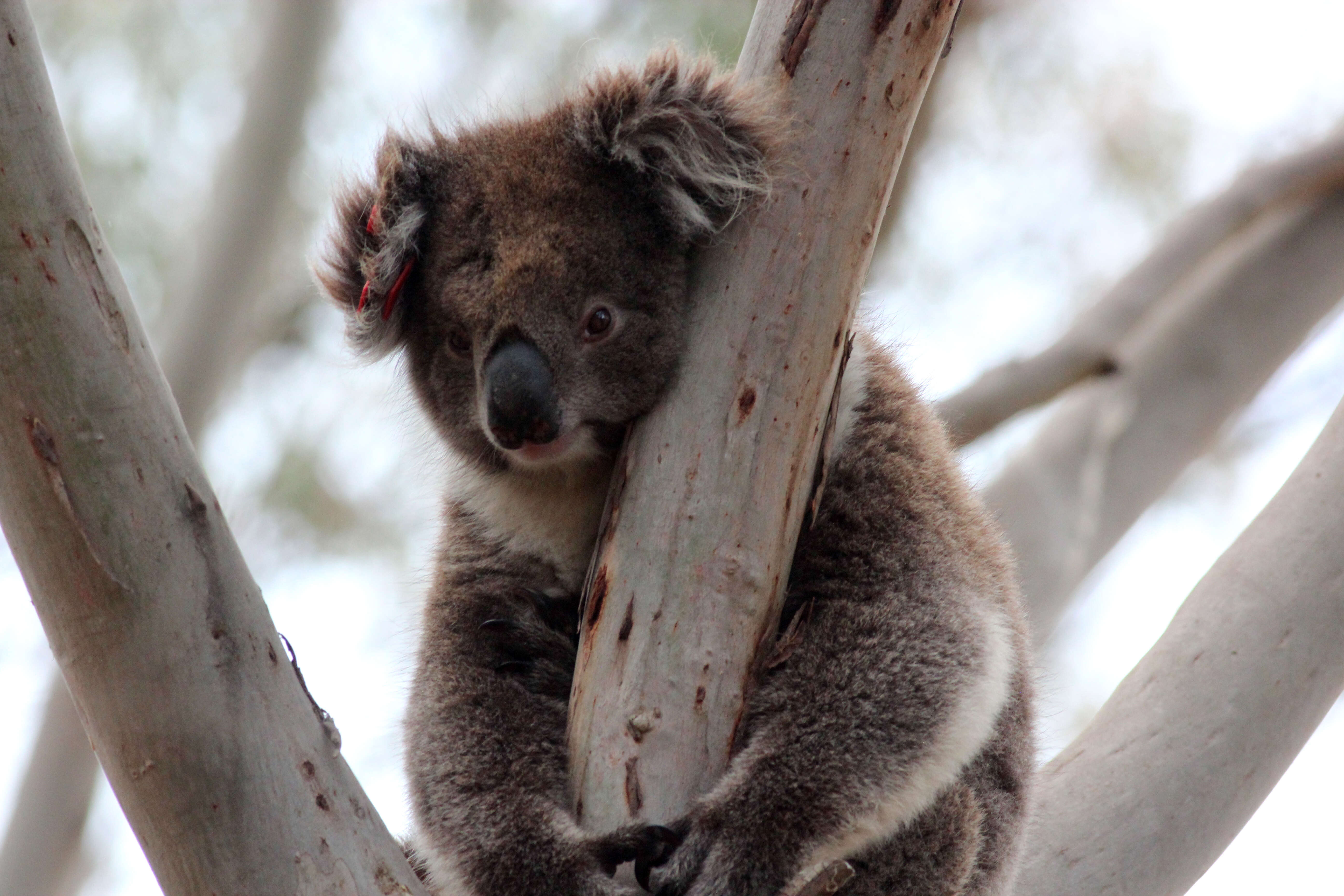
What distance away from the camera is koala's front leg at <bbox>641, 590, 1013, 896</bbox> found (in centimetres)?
250

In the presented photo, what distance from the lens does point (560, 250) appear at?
2816 millimetres

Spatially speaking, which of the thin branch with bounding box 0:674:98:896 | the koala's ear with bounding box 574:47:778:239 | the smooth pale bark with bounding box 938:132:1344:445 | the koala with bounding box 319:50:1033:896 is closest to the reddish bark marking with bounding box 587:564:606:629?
the koala with bounding box 319:50:1033:896

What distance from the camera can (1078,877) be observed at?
3.55 m

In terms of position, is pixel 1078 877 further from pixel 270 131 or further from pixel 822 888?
pixel 270 131

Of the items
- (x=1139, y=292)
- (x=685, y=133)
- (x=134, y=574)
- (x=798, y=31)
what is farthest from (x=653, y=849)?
(x=1139, y=292)

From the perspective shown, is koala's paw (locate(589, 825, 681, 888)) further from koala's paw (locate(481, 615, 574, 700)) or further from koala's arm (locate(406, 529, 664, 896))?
koala's paw (locate(481, 615, 574, 700))

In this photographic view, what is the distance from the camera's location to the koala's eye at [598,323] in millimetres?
2824

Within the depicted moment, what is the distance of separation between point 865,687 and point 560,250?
118 cm

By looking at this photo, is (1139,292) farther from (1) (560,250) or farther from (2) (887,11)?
(1) (560,250)

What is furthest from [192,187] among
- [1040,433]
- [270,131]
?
[1040,433]

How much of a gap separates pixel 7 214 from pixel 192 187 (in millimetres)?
6285

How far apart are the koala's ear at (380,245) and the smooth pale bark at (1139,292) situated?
3.24 metres

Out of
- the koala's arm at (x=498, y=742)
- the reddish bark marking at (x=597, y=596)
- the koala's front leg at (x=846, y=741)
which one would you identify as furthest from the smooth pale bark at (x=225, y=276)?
the koala's front leg at (x=846, y=741)

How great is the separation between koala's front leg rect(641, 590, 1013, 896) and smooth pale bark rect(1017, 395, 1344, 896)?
982mm
